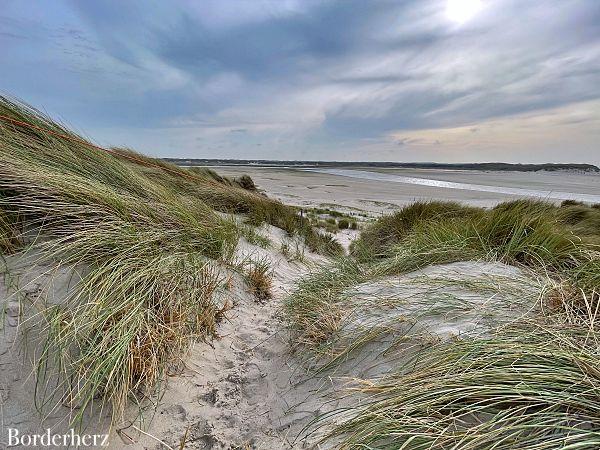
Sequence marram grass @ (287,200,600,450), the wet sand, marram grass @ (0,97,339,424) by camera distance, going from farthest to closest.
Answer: the wet sand < marram grass @ (0,97,339,424) < marram grass @ (287,200,600,450)

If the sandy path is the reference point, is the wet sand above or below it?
above

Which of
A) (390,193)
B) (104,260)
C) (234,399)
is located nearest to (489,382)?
(234,399)

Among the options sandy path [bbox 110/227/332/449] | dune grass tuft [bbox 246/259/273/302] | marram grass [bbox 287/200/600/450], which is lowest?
sandy path [bbox 110/227/332/449]

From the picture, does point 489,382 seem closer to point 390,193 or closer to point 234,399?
point 234,399

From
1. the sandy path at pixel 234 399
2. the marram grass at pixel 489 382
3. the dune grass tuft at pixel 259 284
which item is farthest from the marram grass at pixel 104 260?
the marram grass at pixel 489 382

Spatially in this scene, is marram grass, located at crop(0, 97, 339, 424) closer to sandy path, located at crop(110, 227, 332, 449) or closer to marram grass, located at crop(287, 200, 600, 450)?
sandy path, located at crop(110, 227, 332, 449)

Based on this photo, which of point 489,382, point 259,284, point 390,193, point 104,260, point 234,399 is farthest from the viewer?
point 390,193

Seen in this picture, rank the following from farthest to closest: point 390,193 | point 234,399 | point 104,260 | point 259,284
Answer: point 390,193 → point 259,284 → point 104,260 → point 234,399

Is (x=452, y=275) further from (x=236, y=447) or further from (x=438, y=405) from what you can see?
(x=236, y=447)

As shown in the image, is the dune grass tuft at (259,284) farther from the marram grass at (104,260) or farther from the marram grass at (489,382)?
the marram grass at (489,382)

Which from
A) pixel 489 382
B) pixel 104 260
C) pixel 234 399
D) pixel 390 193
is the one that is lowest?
pixel 234 399

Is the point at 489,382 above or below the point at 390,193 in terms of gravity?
above

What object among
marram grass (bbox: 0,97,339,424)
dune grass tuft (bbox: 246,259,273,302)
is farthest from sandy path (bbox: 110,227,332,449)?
dune grass tuft (bbox: 246,259,273,302)

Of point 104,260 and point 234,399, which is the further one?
point 104,260
